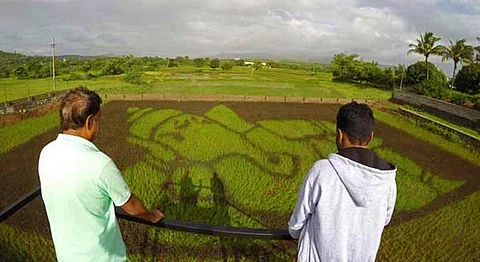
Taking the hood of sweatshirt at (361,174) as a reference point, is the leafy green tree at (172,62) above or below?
above

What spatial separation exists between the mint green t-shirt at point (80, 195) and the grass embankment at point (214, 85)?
17.0 metres

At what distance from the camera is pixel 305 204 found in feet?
3.18

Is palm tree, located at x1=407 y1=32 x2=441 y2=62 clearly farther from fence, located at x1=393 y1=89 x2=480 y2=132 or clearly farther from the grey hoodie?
the grey hoodie

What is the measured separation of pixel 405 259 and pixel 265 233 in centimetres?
702

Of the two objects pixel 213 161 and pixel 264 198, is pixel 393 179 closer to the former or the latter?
pixel 264 198

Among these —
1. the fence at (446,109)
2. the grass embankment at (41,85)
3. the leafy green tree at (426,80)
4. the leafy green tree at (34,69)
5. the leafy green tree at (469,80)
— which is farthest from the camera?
the leafy green tree at (34,69)

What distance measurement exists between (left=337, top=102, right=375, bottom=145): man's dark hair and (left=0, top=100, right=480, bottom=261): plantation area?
4334 mm

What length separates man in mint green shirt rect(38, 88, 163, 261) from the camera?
948 millimetres

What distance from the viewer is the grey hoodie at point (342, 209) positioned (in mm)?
932

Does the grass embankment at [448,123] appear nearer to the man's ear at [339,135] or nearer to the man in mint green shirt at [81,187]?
the man's ear at [339,135]

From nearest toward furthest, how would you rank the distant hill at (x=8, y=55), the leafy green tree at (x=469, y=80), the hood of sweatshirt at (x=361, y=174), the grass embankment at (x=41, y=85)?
the hood of sweatshirt at (x=361, y=174) < the leafy green tree at (x=469, y=80) < the grass embankment at (x=41, y=85) < the distant hill at (x=8, y=55)

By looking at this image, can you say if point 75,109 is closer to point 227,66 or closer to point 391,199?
point 391,199

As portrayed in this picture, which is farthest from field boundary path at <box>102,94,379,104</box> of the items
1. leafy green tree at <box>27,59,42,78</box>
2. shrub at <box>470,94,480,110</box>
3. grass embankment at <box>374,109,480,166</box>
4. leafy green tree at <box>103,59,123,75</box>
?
leafy green tree at <box>27,59,42,78</box>

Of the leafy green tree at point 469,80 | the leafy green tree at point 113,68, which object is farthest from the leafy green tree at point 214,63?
the leafy green tree at point 469,80
